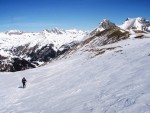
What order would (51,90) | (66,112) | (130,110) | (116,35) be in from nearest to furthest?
(130,110) → (66,112) → (51,90) → (116,35)

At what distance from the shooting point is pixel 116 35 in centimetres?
9844

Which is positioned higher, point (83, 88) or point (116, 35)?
point (116, 35)

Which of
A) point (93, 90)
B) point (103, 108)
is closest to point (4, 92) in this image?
point (93, 90)

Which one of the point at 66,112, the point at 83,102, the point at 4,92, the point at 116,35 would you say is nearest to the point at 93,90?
the point at 83,102

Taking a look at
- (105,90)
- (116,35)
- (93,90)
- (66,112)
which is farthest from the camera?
(116,35)

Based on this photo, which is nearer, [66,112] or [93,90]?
[66,112]

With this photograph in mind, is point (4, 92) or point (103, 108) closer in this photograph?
point (103, 108)

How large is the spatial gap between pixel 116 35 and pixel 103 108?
257 feet

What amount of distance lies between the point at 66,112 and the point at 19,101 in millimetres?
11182

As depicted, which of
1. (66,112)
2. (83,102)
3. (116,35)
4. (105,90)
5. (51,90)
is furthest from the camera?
(116,35)

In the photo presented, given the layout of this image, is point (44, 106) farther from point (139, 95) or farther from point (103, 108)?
point (139, 95)

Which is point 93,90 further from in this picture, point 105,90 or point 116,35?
point 116,35

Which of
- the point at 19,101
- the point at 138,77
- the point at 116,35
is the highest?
the point at 116,35

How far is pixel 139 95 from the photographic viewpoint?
22344 mm
